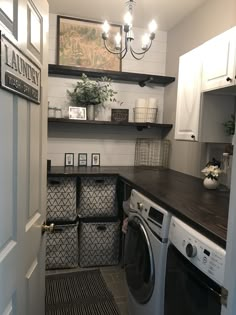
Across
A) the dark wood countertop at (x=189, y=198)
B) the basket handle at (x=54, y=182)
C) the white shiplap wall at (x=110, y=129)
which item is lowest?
the basket handle at (x=54, y=182)

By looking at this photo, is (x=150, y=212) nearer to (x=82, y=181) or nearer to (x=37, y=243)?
(x=37, y=243)

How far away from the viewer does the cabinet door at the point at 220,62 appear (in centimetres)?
174

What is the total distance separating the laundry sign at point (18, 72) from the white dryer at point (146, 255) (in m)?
0.98

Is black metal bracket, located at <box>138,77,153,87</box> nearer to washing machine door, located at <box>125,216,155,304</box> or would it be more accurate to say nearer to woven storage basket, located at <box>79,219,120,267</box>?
woven storage basket, located at <box>79,219,120,267</box>

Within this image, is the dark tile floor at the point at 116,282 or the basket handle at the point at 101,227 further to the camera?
the basket handle at the point at 101,227

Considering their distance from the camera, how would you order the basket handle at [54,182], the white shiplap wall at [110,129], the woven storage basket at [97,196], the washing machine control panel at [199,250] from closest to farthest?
the washing machine control panel at [199,250]
the basket handle at [54,182]
the woven storage basket at [97,196]
the white shiplap wall at [110,129]

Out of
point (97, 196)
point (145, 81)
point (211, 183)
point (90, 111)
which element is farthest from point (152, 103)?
point (211, 183)

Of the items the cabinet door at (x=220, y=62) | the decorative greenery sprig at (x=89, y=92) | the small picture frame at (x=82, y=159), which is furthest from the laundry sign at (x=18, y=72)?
the small picture frame at (x=82, y=159)

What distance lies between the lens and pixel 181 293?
4.30ft

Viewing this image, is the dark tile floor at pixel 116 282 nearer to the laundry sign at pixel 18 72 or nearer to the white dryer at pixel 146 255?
the white dryer at pixel 146 255

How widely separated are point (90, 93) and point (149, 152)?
1027 millimetres

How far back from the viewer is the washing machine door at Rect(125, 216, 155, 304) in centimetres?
166

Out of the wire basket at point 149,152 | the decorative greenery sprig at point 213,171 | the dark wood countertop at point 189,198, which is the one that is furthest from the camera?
the wire basket at point 149,152

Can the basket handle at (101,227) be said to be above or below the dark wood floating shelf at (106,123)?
below
